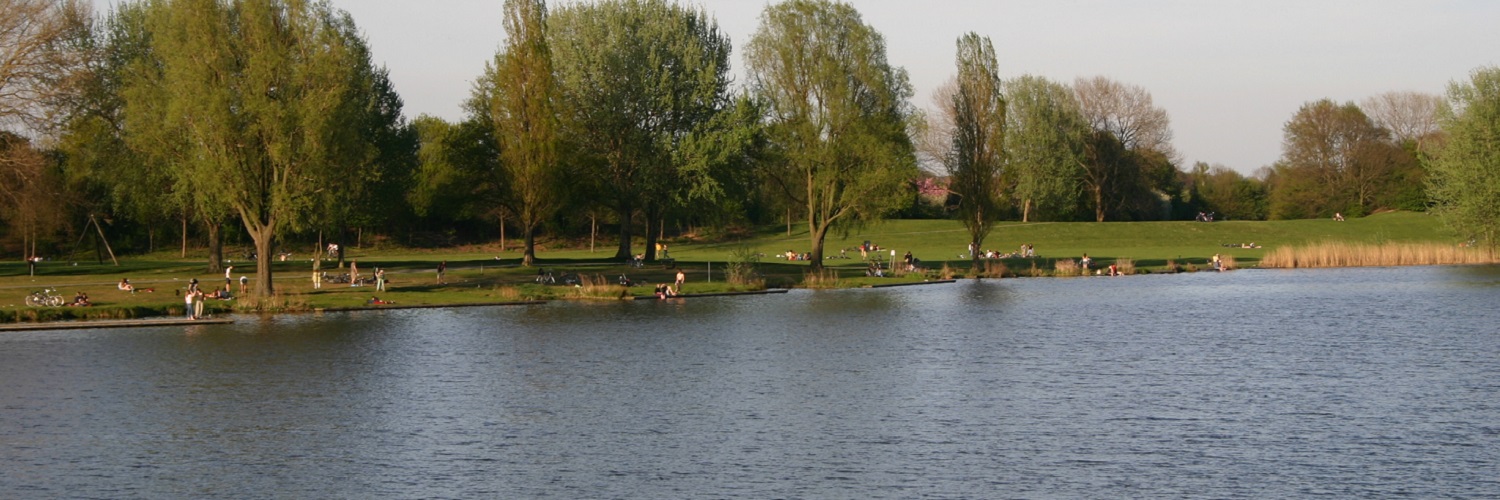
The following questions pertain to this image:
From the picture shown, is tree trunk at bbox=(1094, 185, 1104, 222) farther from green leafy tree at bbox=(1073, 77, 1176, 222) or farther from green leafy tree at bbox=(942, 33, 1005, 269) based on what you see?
green leafy tree at bbox=(942, 33, 1005, 269)

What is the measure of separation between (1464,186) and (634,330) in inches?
2254

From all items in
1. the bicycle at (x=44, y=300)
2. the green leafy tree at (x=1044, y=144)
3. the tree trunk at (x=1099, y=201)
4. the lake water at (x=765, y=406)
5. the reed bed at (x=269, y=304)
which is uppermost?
the green leafy tree at (x=1044, y=144)

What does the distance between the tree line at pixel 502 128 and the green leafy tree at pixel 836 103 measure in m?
0.12

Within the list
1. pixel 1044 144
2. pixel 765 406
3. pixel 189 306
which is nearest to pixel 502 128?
pixel 189 306

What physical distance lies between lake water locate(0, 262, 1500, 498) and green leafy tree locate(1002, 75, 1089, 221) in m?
64.0

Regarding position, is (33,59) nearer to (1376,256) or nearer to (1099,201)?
(1376,256)

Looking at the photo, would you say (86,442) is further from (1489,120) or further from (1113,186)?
(1113,186)

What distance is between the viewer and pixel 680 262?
7800 centimetres

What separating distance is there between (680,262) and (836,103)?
48.9 ft

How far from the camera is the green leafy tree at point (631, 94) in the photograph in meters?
72.6

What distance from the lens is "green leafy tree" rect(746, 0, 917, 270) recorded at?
2717 inches

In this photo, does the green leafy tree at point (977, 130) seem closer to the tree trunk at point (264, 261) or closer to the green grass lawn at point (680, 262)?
the green grass lawn at point (680, 262)

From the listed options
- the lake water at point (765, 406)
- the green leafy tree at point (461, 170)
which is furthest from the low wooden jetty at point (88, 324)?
the green leafy tree at point (461, 170)

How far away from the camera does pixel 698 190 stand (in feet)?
235
